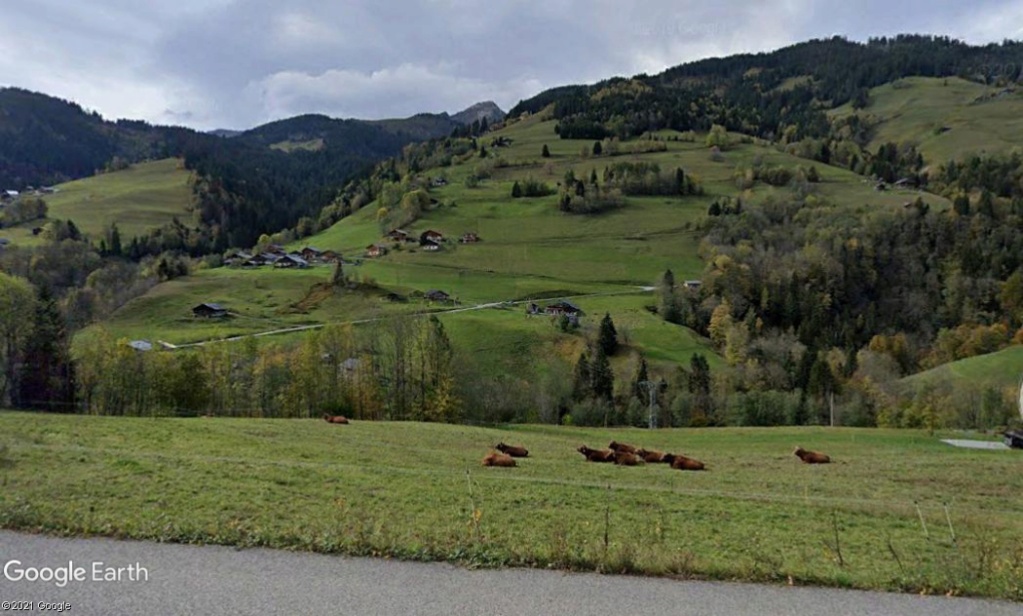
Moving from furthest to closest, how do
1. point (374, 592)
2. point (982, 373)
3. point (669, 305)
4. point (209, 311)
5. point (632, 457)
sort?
point (669, 305) → point (209, 311) → point (982, 373) → point (632, 457) → point (374, 592)

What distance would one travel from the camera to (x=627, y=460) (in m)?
32.5

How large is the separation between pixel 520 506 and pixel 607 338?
9919cm

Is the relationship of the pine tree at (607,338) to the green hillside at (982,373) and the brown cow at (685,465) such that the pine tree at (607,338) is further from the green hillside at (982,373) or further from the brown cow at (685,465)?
the brown cow at (685,465)

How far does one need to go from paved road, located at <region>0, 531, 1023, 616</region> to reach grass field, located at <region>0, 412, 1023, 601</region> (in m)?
0.54

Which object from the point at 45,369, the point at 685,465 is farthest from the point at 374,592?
the point at 45,369

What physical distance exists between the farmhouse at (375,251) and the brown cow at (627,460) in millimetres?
159788

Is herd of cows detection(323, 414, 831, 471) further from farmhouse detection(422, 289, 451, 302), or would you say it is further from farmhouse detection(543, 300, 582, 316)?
farmhouse detection(422, 289, 451, 302)

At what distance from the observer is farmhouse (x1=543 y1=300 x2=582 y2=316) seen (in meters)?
132

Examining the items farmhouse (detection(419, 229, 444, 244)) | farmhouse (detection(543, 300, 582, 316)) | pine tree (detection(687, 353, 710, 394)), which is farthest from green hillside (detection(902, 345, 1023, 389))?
farmhouse (detection(419, 229, 444, 244))

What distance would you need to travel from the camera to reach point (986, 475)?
1187 inches

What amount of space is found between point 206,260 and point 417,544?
20509cm

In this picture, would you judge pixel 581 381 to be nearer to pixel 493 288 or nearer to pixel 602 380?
pixel 602 380

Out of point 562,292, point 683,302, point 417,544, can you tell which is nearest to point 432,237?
point 562,292

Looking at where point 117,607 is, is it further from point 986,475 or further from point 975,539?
point 986,475
